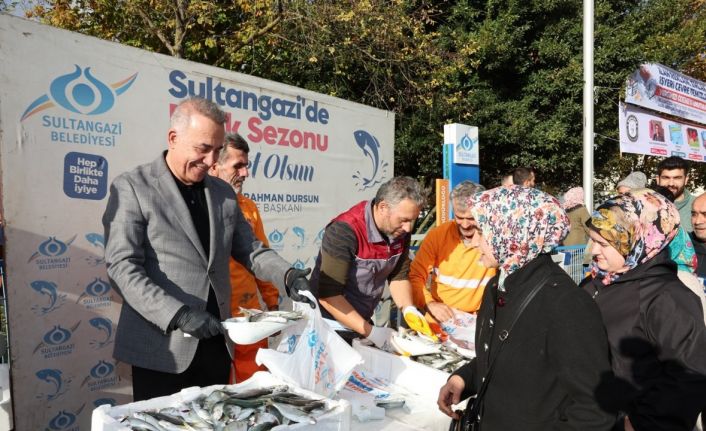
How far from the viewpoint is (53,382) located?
9.04ft

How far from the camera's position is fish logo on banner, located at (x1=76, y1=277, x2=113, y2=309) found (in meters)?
2.89

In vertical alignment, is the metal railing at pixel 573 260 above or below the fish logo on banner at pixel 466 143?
below

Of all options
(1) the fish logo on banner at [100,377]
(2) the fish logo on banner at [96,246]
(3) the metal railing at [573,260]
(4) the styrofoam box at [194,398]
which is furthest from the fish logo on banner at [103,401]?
(3) the metal railing at [573,260]

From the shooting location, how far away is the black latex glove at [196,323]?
1854 mm

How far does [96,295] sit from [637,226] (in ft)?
9.00

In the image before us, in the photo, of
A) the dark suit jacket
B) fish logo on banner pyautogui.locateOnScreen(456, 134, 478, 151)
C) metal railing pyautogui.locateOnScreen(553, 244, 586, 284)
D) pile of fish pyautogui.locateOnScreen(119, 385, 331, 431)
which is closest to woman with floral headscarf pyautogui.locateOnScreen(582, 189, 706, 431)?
pile of fish pyautogui.locateOnScreen(119, 385, 331, 431)

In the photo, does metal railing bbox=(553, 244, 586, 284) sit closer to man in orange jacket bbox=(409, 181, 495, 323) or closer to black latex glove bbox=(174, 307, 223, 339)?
man in orange jacket bbox=(409, 181, 495, 323)

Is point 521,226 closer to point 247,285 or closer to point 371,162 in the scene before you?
point 247,285

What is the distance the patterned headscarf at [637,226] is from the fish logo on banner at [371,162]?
3190 mm

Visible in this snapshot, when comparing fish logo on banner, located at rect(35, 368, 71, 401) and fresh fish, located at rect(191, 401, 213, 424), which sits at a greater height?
fresh fish, located at rect(191, 401, 213, 424)

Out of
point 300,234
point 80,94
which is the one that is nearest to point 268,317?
point 80,94

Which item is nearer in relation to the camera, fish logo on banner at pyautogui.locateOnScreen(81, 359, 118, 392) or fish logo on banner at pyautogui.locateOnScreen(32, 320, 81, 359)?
fish logo on banner at pyautogui.locateOnScreen(32, 320, 81, 359)

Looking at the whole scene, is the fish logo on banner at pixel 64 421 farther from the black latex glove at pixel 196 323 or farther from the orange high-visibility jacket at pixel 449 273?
the orange high-visibility jacket at pixel 449 273

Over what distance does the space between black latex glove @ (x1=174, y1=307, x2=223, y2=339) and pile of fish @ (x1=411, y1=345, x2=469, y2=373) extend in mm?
1074
